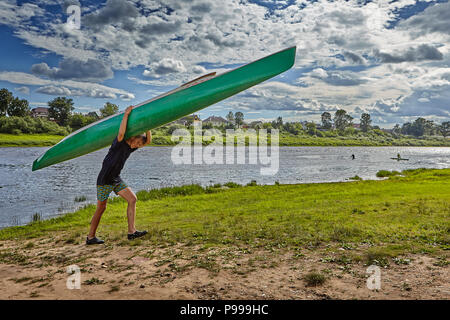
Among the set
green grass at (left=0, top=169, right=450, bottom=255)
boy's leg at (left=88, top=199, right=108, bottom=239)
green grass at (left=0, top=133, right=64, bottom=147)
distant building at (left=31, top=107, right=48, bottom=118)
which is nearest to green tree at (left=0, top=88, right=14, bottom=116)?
green grass at (left=0, top=133, right=64, bottom=147)

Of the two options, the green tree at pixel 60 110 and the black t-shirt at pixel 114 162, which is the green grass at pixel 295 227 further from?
the green tree at pixel 60 110

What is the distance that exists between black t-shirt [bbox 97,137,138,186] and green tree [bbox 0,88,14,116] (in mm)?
100246

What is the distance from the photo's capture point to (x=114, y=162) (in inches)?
188

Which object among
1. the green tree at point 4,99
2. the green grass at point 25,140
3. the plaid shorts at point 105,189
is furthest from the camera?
the green tree at point 4,99

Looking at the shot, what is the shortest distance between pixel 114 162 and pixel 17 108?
102 meters

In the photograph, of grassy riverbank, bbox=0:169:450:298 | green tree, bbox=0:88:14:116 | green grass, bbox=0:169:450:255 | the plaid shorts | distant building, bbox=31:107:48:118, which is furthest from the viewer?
distant building, bbox=31:107:48:118

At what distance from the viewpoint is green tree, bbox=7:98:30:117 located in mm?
86688

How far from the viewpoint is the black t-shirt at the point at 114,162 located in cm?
479

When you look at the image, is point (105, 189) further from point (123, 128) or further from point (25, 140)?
point (25, 140)

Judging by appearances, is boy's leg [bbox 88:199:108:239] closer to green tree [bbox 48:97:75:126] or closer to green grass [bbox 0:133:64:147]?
green grass [bbox 0:133:64:147]

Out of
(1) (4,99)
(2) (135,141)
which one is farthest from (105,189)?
(1) (4,99)

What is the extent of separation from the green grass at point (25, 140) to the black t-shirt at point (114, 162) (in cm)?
7264

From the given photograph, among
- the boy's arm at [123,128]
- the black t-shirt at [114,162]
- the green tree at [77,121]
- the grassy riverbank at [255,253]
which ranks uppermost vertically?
the green tree at [77,121]

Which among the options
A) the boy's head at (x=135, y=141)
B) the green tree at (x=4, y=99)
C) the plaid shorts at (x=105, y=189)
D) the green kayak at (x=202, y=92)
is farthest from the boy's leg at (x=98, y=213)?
the green tree at (x=4, y=99)
